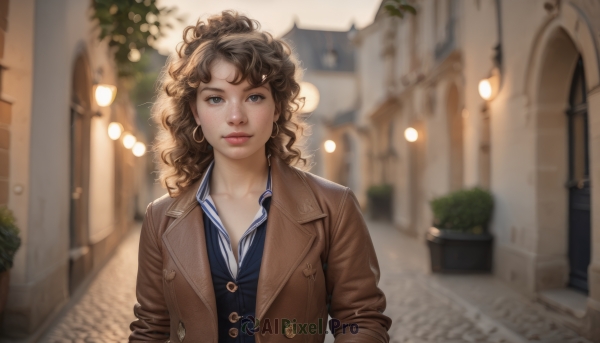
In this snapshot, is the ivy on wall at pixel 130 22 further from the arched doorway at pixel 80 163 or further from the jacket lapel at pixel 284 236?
the jacket lapel at pixel 284 236

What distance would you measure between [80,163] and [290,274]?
7.90m

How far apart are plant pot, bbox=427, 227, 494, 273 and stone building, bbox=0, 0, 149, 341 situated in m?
5.37

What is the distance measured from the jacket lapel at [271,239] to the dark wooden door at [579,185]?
5581 millimetres

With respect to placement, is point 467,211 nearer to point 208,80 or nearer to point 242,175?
point 242,175

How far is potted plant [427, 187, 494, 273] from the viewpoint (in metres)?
8.79

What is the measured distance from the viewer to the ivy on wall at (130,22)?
788 cm

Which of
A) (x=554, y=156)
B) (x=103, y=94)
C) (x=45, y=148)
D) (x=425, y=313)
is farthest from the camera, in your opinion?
(x=103, y=94)

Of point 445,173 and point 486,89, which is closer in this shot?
point 486,89

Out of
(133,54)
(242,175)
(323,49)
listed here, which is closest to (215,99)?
(242,175)

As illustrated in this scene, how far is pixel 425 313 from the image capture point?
6.43m

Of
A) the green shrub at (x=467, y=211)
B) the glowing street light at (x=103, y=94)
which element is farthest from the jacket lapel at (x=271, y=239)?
the green shrub at (x=467, y=211)

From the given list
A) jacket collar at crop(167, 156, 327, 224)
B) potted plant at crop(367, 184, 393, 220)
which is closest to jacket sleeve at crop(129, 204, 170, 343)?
jacket collar at crop(167, 156, 327, 224)

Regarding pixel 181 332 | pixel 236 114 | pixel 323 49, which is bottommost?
pixel 181 332

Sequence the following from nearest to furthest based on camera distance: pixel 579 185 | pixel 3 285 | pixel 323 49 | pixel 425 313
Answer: pixel 3 285 < pixel 425 313 < pixel 579 185 < pixel 323 49
